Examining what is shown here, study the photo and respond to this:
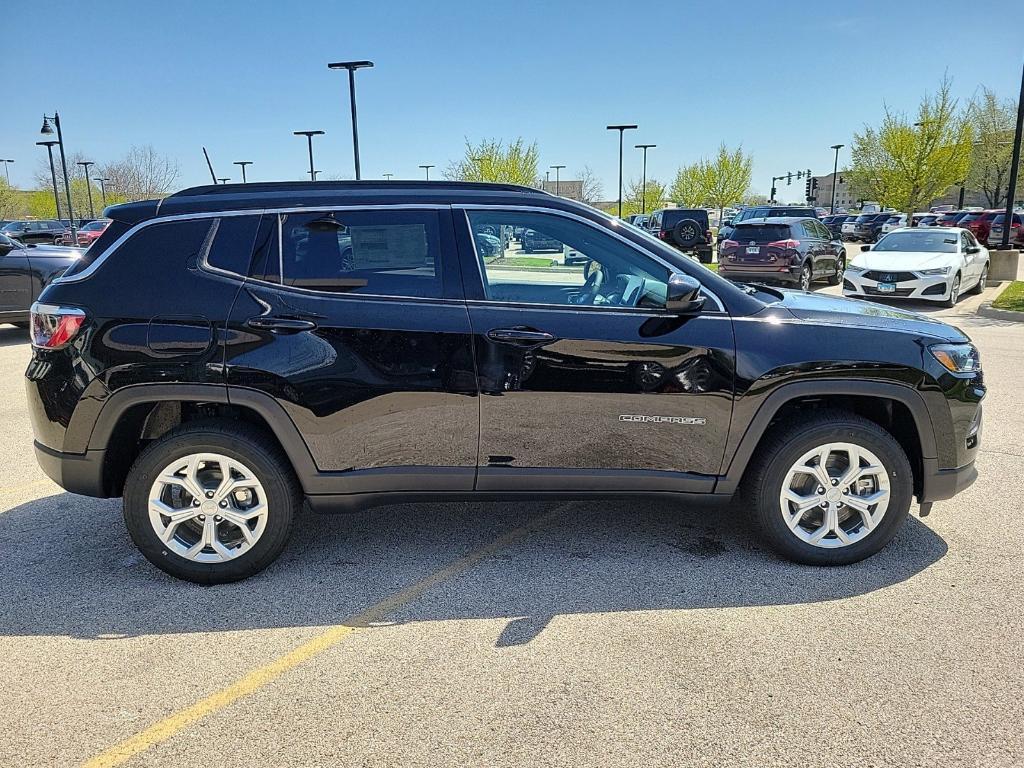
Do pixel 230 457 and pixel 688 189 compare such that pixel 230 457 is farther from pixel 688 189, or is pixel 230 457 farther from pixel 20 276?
pixel 688 189

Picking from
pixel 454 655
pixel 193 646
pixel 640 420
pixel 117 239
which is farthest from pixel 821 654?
pixel 117 239

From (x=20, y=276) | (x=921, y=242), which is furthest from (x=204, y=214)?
(x=921, y=242)

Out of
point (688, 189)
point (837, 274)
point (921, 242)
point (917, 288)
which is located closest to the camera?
point (917, 288)

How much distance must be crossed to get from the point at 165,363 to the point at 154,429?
0.54 m

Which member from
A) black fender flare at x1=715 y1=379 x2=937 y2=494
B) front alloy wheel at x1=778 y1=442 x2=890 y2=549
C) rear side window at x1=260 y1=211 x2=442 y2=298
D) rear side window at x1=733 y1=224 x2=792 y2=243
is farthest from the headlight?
rear side window at x1=733 y1=224 x2=792 y2=243

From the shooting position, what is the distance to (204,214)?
11.4 feet

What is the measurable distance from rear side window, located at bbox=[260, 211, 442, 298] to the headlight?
241 cm

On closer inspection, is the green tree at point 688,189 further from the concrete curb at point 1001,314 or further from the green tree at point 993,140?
the concrete curb at point 1001,314

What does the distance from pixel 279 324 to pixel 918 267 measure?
13799 millimetres

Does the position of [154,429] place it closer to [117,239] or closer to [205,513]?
[205,513]

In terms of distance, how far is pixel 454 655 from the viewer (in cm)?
297

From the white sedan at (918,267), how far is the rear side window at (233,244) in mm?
13365

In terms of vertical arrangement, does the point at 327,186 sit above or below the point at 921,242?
above

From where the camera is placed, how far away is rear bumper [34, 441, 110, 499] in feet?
11.4
